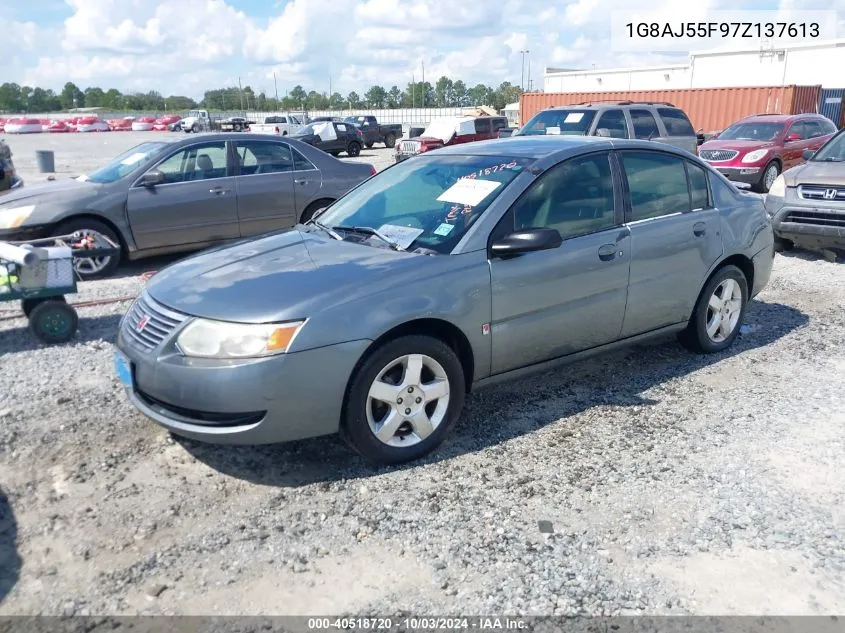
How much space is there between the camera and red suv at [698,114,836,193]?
48.3 feet

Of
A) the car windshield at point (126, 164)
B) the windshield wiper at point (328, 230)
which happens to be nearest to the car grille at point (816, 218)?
the windshield wiper at point (328, 230)

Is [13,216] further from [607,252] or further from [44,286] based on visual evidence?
[607,252]

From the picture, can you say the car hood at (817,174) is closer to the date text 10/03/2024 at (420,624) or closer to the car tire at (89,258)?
the date text 10/03/2024 at (420,624)

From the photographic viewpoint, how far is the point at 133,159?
8125mm

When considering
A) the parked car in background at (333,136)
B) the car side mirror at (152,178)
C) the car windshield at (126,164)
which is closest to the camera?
the car side mirror at (152,178)

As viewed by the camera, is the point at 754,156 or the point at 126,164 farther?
the point at 754,156

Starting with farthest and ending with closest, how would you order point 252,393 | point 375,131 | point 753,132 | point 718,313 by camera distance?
point 375,131, point 753,132, point 718,313, point 252,393

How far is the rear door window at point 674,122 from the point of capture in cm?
1334

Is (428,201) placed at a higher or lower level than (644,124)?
lower

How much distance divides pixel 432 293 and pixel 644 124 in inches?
420

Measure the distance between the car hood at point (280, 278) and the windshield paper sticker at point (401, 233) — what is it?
0.41 feet

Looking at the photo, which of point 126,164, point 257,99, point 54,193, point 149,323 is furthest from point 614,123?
point 257,99

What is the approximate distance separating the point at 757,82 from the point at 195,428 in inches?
1573

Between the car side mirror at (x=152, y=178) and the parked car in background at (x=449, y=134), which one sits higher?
the parked car in background at (x=449, y=134)
